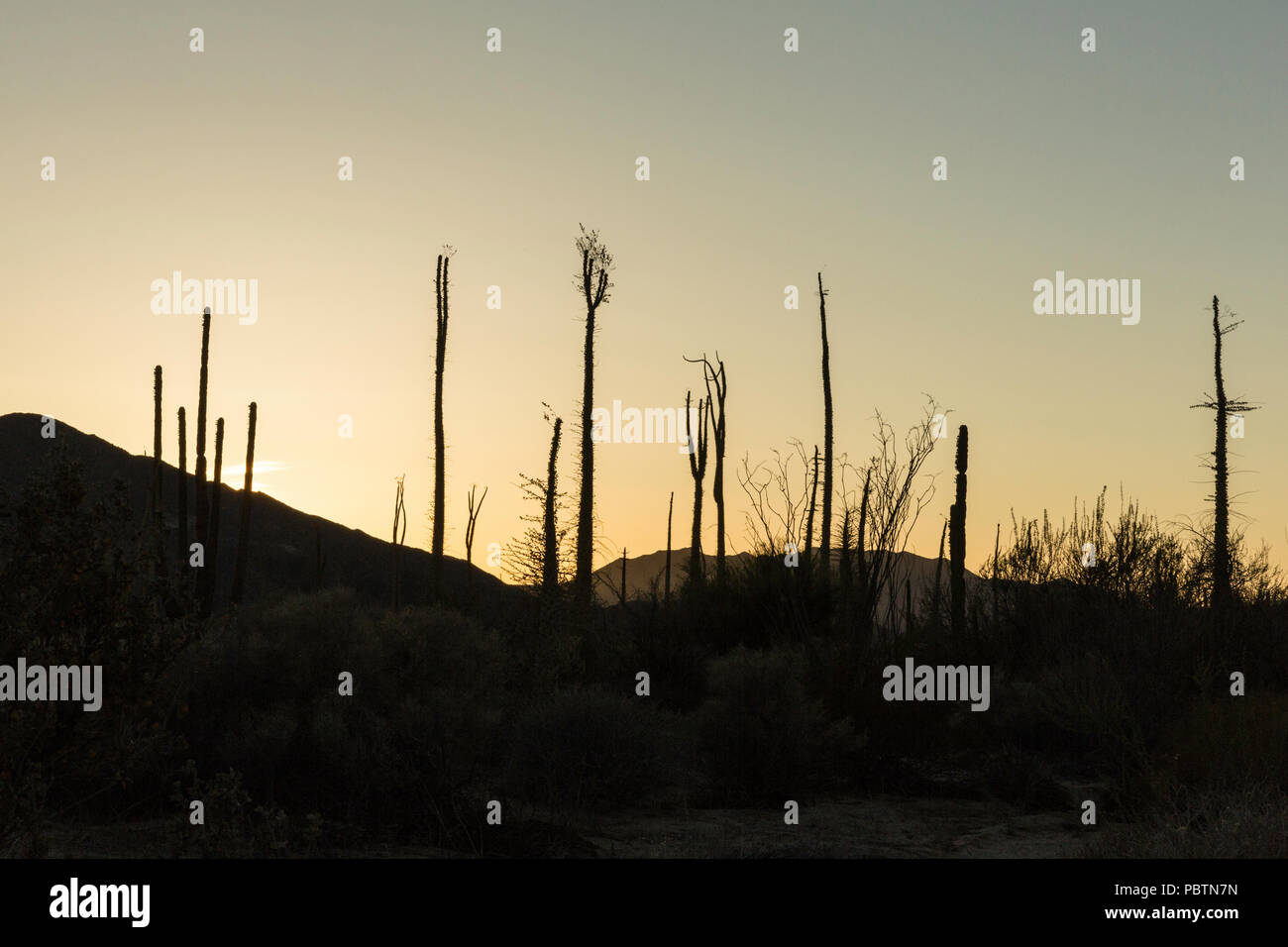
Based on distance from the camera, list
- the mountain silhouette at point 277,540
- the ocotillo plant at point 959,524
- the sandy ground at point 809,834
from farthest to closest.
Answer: the mountain silhouette at point 277,540, the ocotillo plant at point 959,524, the sandy ground at point 809,834

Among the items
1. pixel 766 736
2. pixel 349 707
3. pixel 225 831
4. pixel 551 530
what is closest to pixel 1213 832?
pixel 766 736

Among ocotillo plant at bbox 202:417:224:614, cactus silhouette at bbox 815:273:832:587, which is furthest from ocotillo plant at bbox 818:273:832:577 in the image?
ocotillo plant at bbox 202:417:224:614

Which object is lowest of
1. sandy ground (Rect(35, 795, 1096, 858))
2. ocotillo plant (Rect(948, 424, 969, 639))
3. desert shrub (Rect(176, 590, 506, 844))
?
sandy ground (Rect(35, 795, 1096, 858))

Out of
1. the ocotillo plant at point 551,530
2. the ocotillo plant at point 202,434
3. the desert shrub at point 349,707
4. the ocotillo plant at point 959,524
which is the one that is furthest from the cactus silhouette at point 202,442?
the desert shrub at point 349,707

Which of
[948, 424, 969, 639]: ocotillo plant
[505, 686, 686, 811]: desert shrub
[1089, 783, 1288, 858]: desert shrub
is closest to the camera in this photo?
[1089, 783, 1288, 858]: desert shrub

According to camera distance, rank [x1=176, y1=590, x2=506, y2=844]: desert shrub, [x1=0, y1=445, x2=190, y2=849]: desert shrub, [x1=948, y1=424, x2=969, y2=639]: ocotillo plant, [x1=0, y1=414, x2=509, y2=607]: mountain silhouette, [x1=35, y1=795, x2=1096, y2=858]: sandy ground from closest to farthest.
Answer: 1. [x1=0, y1=445, x2=190, y2=849]: desert shrub
2. [x1=35, y1=795, x2=1096, y2=858]: sandy ground
3. [x1=176, y1=590, x2=506, y2=844]: desert shrub
4. [x1=948, y1=424, x2=969, y2=639]: ocotillo plant
5. [x1=0, y1=414, x2=509, y2=607]: mountain silhouette

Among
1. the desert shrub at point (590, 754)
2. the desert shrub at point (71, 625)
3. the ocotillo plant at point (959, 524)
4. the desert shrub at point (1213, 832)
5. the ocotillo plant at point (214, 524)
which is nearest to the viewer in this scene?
the desert shrub at point (71, 625)

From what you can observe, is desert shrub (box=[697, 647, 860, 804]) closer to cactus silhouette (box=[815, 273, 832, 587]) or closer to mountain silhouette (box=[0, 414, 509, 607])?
cactus silhouette (box=[815, 273, 832, 587])

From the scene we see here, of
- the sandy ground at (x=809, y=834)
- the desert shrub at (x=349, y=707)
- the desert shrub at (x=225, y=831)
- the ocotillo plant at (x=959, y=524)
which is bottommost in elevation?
the sandy ground at (x=809, y=834)

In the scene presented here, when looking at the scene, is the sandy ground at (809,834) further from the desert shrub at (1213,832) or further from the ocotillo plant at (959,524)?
the ocotillo plant at (959,524)

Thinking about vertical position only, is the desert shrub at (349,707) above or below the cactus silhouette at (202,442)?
below

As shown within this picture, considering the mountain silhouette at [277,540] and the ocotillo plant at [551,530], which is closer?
the ocotillo plant at [551,530]
